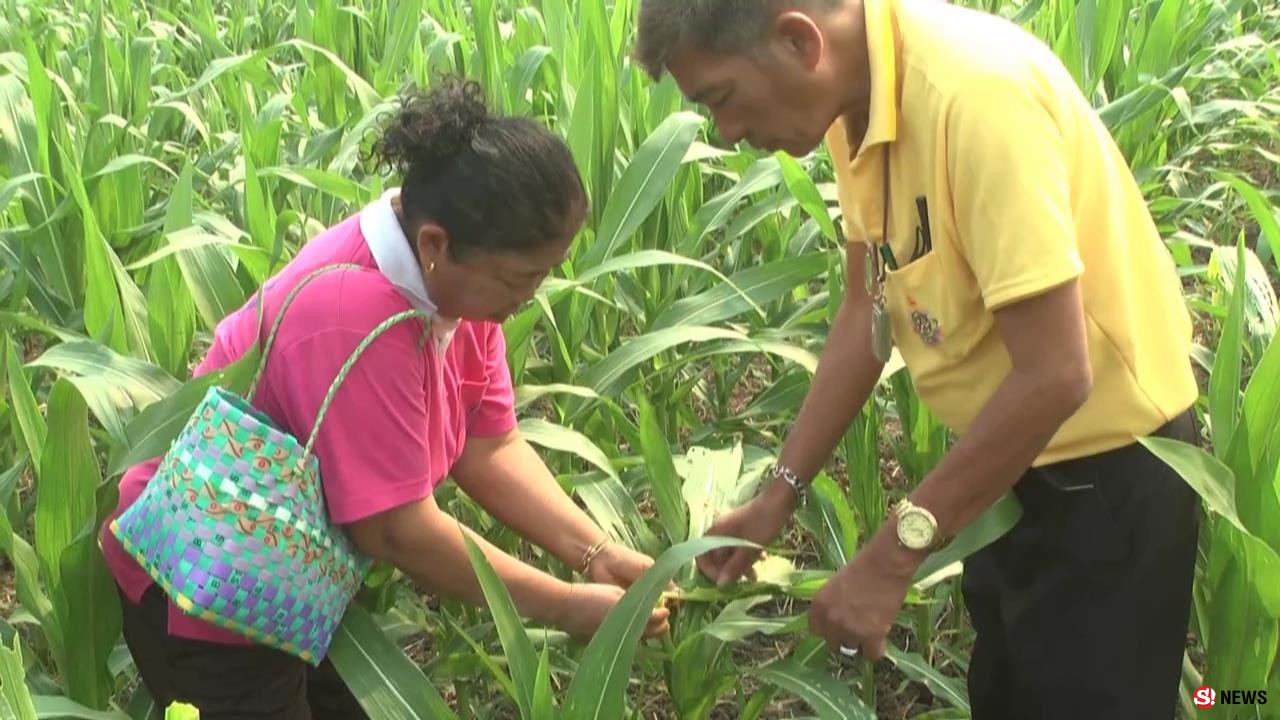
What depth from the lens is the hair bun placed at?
1.13 metres

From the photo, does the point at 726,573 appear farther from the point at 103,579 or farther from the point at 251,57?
the point at 251,57

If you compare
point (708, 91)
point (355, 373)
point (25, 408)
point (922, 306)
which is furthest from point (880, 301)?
point (25, 408)

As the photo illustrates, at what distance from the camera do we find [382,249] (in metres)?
1.16

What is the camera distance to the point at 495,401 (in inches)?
55.5

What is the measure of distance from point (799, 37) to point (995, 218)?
0.72 ft

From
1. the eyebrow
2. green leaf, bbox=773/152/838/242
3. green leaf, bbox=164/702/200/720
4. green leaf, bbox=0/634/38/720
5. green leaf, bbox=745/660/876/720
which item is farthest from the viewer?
green leaf, bbox=773/152/838/242

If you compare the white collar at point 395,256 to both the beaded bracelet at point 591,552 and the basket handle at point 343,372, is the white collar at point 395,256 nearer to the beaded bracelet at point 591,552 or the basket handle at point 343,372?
the basket handle at point 343,372

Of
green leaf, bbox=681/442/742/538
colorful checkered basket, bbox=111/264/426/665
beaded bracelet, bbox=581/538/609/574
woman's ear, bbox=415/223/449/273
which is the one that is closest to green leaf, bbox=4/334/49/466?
colorful checkered basket, bbox=111/264/426/665

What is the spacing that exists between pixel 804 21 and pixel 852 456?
0.68 m

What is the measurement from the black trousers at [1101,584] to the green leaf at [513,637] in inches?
20.3

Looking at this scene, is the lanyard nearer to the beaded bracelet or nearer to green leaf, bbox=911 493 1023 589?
green leaf, bbox=911 493 1023 589

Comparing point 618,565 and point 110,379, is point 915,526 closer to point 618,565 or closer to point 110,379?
point 618,565

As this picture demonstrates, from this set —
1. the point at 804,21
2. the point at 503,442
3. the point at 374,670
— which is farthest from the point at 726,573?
the point at 804,21

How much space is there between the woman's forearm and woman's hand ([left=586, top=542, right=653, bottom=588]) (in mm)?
143
